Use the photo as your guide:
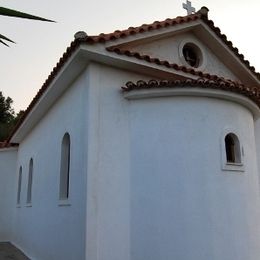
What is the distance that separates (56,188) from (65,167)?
0.57 m

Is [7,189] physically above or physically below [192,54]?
below

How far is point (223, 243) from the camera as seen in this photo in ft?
19.6

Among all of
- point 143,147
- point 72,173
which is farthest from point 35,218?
point 143,147

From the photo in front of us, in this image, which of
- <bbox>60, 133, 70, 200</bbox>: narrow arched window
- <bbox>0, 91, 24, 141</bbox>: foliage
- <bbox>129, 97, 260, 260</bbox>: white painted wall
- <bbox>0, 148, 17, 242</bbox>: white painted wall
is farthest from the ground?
<bbox>0, 91, 24, 141</bbox>: foliage

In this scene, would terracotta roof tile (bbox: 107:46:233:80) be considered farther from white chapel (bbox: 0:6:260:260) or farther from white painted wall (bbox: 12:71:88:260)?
white painted wall (bbox: 12:71:88:260)

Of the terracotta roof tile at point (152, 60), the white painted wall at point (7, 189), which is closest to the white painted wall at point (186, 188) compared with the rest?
the terracotta roof tile at point (152, 60)

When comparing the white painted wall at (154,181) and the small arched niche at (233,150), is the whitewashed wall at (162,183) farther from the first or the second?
the small arched niche at (233,150)

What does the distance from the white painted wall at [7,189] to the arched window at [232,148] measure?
1061 centimetres

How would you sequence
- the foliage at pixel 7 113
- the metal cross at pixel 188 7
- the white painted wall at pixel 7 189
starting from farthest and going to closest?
the foliage at pixel 7 113 < the white painted wall at pixel 7 189 < the metal cross at pixel 188 7

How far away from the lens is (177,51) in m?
8.09

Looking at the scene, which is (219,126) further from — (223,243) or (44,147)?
(44,147)

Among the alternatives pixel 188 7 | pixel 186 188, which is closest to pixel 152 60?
pixel 186 188

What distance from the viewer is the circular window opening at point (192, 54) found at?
27.7 ft

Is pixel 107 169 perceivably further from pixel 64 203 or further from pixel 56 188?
pixel 56 188
